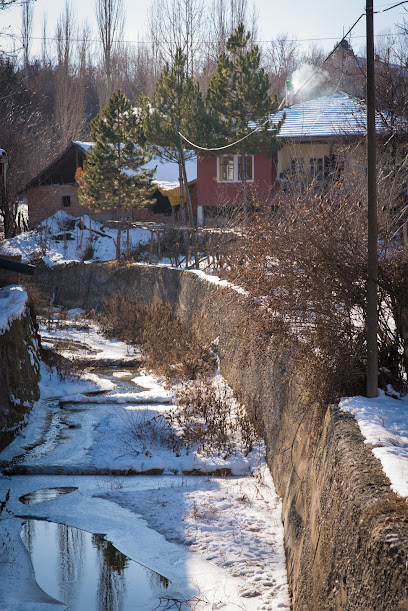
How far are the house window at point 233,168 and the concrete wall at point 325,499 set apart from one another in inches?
808

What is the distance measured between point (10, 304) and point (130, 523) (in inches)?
262

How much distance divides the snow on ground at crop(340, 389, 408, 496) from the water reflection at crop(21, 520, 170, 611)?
2.30m

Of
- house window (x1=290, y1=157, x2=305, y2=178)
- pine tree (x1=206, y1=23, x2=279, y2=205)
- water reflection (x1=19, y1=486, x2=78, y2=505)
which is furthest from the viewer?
pine tree (x1=206, y1=23, x2=279, y2=205)

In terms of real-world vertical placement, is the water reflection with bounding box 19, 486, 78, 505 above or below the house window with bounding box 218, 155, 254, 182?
below

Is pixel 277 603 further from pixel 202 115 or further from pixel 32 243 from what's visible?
pixel 32 243

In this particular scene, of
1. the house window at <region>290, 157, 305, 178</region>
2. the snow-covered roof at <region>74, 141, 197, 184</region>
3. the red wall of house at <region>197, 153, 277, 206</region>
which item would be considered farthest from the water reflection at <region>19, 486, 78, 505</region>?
the snow-covered roof at <region>74, 141, 197, 184</region>

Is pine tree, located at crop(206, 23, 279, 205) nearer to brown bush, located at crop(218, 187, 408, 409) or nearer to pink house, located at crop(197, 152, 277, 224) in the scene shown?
pink house, located at crop(197, 152, 277, 224)

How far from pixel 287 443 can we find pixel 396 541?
159 inches

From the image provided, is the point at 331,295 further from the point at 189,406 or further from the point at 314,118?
the point at 314,118

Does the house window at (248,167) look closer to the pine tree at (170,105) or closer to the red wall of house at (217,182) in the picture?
the red wall of house at (217,182)

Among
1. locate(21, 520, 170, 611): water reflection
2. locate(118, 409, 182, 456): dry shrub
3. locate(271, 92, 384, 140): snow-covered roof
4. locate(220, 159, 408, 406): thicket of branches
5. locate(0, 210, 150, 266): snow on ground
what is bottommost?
locate(118, 409, 182, 456): dry shrub

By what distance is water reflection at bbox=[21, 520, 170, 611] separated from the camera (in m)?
5.73

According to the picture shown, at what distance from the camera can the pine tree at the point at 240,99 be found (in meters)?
27.8

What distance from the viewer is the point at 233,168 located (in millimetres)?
31062
